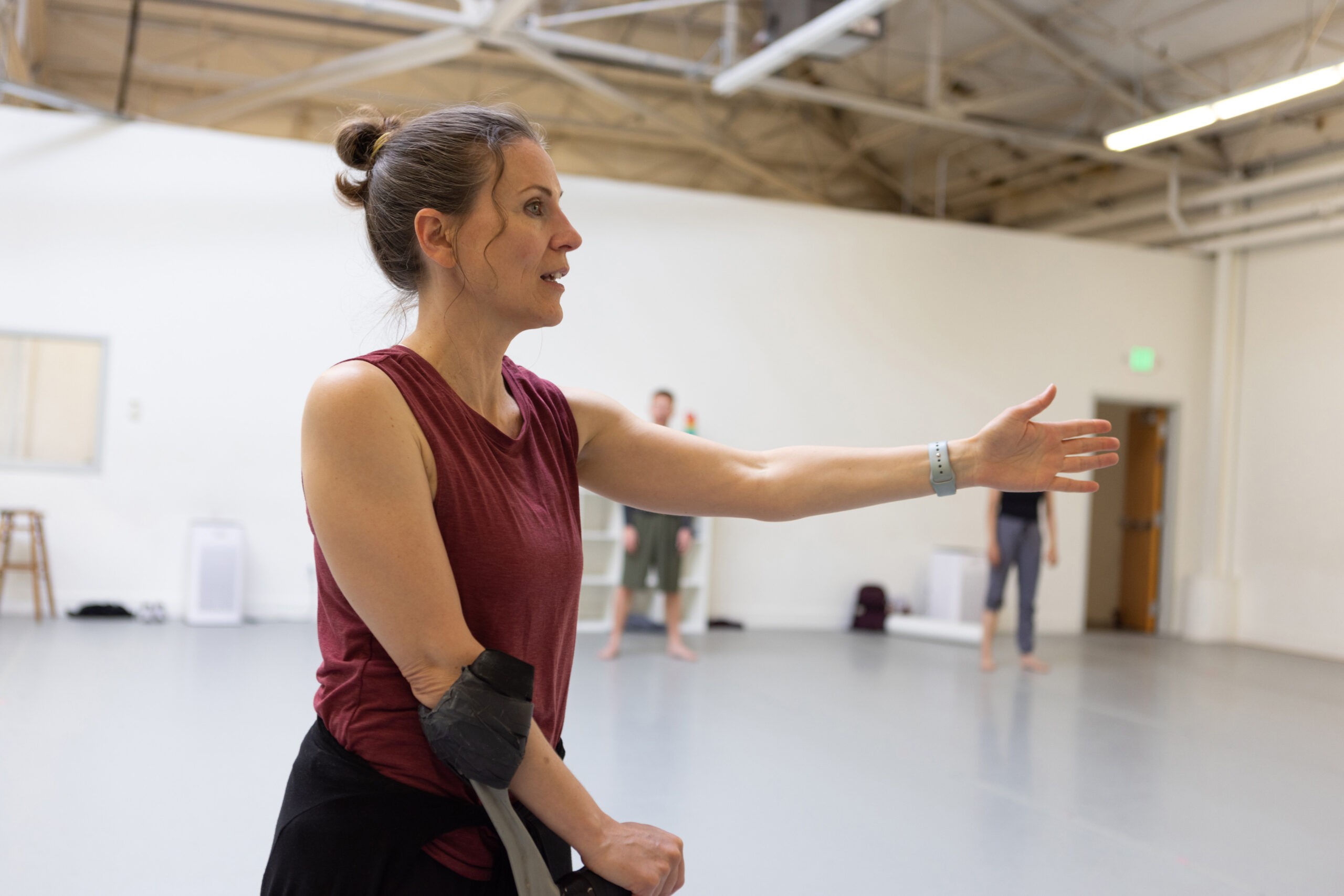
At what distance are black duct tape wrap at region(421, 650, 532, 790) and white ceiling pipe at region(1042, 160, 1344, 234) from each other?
388 inches

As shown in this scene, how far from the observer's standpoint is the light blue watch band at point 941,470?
140 cm

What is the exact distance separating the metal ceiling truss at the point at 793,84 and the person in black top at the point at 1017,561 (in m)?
3.51

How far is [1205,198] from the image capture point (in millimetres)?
9938

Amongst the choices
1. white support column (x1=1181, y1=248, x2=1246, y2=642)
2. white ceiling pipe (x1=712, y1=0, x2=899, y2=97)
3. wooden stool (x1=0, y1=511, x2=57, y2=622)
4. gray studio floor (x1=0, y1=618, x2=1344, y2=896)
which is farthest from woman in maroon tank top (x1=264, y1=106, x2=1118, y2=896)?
white support column (x1=1181, y1=248, x2=1246, y2=642)

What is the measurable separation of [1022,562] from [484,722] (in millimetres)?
6843

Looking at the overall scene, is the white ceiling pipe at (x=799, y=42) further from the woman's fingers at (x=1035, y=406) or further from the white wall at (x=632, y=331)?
the woman's fingers at (x=1035, y=406)

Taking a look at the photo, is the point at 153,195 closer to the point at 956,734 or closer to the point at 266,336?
the point at 266,336

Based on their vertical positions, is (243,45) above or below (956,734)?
above

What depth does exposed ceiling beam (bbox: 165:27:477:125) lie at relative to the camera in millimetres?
7453

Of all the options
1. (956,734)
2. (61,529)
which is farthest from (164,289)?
(956,734)

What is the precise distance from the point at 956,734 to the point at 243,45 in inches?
377

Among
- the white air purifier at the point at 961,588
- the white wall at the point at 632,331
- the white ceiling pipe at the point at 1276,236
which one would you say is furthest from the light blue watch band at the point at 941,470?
the white ceiling pipe at the point at 1276,236

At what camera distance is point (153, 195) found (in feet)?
25.2

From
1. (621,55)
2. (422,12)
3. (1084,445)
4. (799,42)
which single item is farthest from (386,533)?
(621,55)
